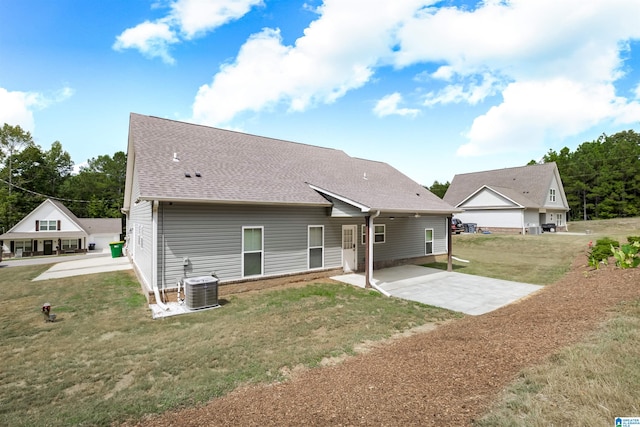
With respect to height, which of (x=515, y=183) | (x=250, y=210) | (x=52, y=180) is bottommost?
(x=250, y=210)

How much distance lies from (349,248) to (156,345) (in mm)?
8598

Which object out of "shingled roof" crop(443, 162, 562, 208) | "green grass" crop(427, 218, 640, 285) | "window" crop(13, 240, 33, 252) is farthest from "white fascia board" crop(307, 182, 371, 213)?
"window" crop(13, 240, 33, 252)

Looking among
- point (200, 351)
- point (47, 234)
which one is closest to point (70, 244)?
point (47, 234)

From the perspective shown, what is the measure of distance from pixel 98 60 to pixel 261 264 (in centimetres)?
1087

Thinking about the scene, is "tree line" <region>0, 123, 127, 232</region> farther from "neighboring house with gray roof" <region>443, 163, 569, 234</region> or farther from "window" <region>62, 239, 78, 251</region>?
"neighboring house with gray roof" <region>443, 163, 569, 234</region>

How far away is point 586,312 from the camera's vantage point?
20.1ft

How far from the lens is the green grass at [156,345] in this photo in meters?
4.15

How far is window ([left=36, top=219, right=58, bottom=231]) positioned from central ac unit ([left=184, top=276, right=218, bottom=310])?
40227 mm

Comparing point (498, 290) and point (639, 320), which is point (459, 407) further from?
point (498, 290)

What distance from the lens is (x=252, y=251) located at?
10391 mm

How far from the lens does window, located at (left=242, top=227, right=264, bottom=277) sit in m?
10.2

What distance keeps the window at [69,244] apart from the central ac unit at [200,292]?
40.3m

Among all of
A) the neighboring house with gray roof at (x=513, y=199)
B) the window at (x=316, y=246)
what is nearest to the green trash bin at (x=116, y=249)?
the window at (x=316, y=246)

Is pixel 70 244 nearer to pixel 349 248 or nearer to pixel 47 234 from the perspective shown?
pixel 47 234
